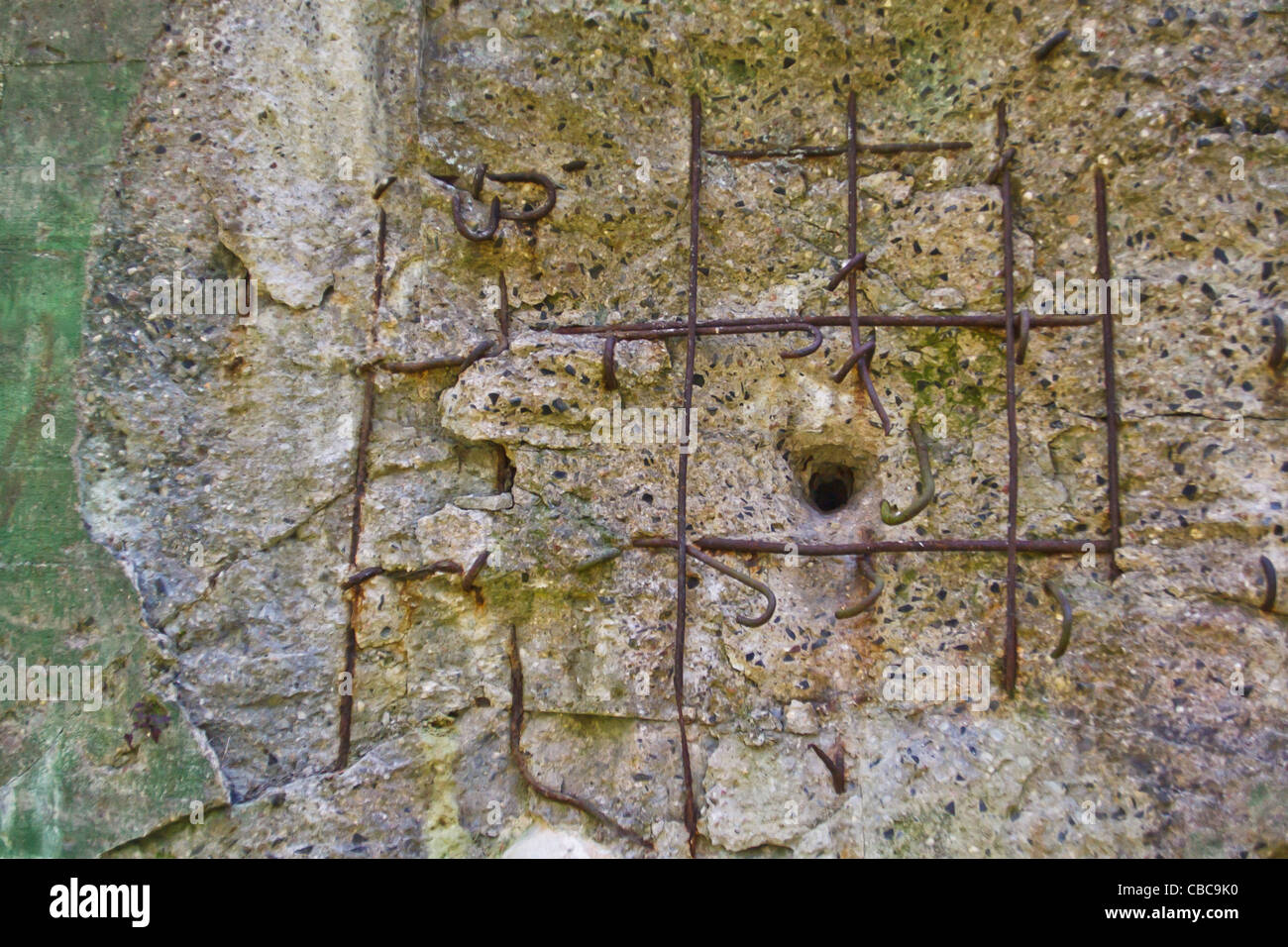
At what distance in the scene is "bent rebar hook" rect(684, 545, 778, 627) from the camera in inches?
72.4

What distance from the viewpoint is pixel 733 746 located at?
194 cm

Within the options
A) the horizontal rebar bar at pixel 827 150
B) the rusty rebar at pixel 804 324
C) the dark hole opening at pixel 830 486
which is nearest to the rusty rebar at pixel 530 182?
the rusty rebar at pixel 804 324

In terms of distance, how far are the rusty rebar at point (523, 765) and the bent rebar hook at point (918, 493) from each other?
1.00m

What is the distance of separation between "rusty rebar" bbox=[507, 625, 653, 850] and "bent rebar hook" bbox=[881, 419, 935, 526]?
100 cm

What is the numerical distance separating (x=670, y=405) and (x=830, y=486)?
53 centimetres

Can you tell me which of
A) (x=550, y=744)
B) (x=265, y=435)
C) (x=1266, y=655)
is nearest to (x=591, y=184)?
(x=265, y=435)

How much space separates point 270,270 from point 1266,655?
102 inches

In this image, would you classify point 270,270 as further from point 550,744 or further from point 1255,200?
point 1255,200

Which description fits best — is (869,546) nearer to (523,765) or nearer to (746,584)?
(746,584)

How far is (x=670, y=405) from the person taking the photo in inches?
82.5

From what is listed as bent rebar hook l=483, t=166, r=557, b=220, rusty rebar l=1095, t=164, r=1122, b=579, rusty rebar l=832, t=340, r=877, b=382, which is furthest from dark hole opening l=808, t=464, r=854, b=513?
bent rebar hook l=483, t=166, r=557, b=220

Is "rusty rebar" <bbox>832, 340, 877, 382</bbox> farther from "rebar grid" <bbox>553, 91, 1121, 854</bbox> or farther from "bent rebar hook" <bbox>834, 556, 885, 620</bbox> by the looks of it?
"bent rebar hook" <bbox>834, 556, 885, 620</bbox>

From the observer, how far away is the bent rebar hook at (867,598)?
182 cm

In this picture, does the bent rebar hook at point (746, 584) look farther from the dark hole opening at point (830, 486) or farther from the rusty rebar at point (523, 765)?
the rusty rebar at point (523, 765)
